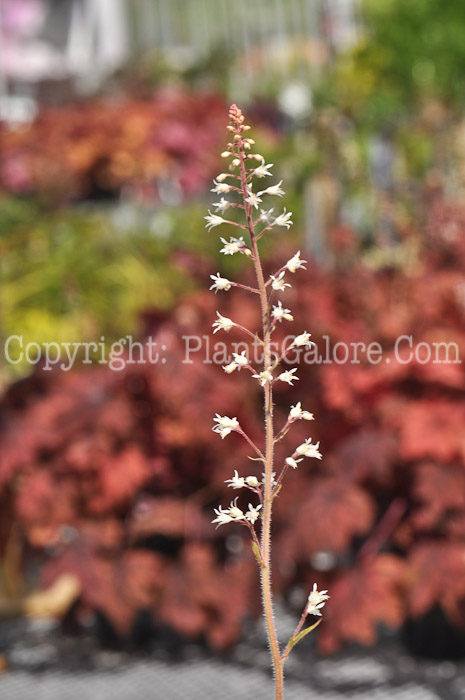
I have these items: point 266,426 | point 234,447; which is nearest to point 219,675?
point 234,447

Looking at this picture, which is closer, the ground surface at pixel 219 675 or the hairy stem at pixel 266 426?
the hairy stem at pixel 266 426

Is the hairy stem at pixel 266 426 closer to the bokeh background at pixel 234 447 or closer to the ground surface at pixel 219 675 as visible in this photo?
the bokeh background at pixel 234 447

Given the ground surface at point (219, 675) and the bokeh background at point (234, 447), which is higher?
the bokeh background at point (234, 447)

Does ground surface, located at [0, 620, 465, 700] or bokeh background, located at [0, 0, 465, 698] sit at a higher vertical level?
bokeh background, located at [0, 0, 465, 698]

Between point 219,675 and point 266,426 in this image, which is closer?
point 266,426

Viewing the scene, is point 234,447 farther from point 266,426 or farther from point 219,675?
point 266,426

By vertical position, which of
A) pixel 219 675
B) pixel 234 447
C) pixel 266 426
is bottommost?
pixel 219 675

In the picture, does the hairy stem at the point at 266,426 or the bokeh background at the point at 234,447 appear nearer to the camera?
the hairy stem at the point at 266,426

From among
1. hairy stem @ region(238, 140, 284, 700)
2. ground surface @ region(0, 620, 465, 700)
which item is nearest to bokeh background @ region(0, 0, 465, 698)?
ground surface @ region(0, 620, 465, 700)

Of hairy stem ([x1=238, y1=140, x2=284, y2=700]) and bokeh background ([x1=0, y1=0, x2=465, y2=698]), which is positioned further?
bokeh background ([x1=0, y1=0, x2=465, y2=698])

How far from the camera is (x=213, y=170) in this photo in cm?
529

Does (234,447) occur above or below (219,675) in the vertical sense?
above

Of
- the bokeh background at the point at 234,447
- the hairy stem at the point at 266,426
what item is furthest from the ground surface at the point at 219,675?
the hairy stem at the point at 266,426

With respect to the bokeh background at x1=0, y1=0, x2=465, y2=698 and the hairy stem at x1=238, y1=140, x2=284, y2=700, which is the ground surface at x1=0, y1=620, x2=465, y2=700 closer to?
the bokeh background at x1=0, y1=0, x2=465, y2=698
